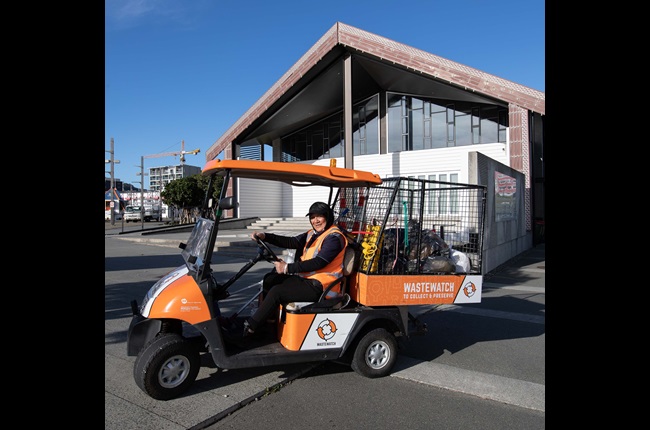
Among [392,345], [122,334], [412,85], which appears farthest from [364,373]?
[412,85]

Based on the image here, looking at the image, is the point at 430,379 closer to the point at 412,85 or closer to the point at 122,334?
the point at 122,334

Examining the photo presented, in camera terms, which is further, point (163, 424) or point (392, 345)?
point (392, 345)

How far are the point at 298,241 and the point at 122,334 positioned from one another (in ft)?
8.56

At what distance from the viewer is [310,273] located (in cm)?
424

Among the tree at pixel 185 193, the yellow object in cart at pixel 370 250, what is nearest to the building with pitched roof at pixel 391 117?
the tree at pixel 185 193

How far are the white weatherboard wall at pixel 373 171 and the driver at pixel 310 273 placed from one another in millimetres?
17019

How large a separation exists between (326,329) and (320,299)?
0.28 meters

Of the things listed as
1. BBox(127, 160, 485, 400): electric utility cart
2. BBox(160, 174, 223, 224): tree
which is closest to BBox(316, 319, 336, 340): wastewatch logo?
BBox(127, 160, 485, 400): electric utility cart

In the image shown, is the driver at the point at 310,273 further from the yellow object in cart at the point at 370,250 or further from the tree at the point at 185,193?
the tree at the point at 185,193

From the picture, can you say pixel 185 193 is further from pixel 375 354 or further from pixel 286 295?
pixel 375 354

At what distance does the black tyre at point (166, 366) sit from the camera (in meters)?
3.55
